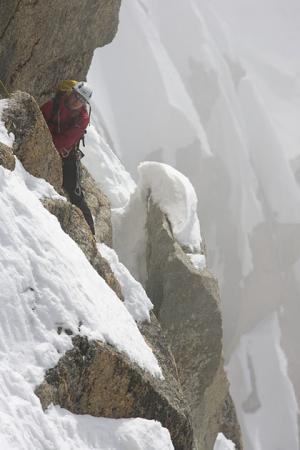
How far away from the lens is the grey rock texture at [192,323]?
1234cm

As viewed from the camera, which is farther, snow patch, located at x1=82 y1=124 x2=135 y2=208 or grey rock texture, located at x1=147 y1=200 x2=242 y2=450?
snow patch, located at x1=82 y1=124 x2=135 y2=208

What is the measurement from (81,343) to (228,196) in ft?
126

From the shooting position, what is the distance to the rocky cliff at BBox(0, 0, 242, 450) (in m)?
5.71

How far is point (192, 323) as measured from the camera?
12.6 meters

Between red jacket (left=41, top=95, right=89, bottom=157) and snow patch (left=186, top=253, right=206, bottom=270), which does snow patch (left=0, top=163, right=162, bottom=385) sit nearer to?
red jacket (left=41, top=95, right=89, bottom=157)

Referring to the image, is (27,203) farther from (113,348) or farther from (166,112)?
(166,112)

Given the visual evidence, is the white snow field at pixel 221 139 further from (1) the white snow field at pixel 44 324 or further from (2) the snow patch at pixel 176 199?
(1) the white snow field at pixel 44 324

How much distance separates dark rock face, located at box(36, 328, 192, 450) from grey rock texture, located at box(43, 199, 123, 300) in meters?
1.73

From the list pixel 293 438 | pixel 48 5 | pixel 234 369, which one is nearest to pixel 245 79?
pixel 234 369

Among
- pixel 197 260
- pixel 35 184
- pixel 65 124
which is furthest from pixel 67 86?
pixel 197 260

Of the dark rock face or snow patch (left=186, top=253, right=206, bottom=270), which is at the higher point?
the dark rock face

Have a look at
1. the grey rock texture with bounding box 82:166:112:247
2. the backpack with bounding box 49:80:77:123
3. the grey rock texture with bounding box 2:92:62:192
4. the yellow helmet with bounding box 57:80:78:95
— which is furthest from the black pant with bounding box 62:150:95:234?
the grey rock texture with bounding box 2:92:62:192

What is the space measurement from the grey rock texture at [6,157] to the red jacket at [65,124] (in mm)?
2202

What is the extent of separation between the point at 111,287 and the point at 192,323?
520 cm
